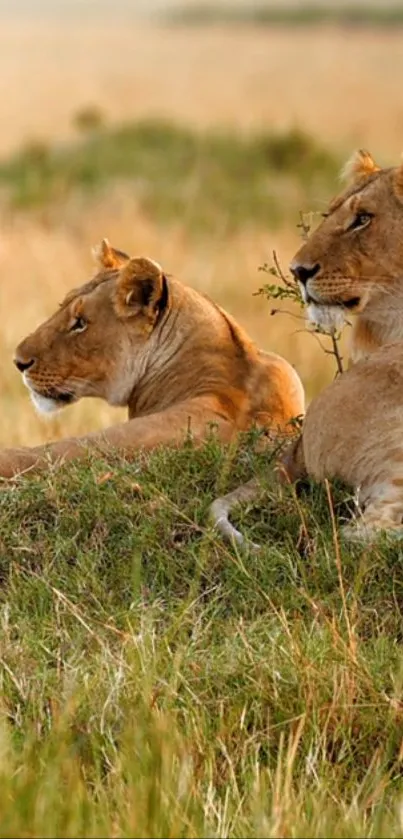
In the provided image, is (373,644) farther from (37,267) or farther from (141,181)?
(141,181)

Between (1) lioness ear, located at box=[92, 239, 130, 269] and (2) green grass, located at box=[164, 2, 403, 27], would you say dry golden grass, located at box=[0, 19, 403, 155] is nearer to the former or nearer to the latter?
(2) green grass, located at box=[164, 2, 403, 27]

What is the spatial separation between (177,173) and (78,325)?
12626mm

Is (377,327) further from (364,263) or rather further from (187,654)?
(187,654)

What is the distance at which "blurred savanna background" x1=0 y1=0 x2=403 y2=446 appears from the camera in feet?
38.9

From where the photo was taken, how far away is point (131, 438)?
207 inches

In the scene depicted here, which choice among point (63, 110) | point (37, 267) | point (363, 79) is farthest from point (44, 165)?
point (363, 79)

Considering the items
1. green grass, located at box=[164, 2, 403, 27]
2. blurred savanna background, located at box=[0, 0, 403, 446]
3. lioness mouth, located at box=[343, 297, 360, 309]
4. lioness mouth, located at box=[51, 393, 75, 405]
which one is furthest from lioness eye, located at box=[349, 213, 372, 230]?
green grass, located at box=[164, 2, 403, 27]

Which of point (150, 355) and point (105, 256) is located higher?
point (105, 256)

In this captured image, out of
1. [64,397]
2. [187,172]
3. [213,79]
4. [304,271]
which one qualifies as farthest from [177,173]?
[213,79]

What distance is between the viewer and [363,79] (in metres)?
39.0

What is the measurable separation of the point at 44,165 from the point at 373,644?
14.9 m

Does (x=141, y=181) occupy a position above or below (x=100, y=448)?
below

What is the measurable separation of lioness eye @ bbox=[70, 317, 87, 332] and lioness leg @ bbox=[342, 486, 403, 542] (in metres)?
1.50

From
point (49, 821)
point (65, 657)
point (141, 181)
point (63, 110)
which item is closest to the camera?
point (49, 821)
